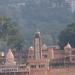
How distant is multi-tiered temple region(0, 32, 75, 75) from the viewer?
140 feet

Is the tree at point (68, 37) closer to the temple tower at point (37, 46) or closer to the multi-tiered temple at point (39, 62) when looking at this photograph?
the multi-tiered temple at point (39, 62)

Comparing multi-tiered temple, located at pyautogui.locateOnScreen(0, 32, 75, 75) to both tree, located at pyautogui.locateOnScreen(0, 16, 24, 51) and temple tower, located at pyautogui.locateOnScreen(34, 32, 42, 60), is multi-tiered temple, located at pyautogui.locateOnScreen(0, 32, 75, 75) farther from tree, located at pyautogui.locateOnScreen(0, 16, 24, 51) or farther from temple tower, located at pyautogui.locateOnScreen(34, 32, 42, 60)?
tree, located at pyautogui.locateOnScreen(0, 16, 24, 51)

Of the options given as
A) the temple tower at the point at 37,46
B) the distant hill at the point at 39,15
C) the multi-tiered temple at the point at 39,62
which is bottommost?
the multi-tiered temple at the point at 39,62

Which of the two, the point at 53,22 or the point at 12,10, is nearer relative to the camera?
the point at 53,22

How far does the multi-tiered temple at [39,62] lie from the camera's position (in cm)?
4259

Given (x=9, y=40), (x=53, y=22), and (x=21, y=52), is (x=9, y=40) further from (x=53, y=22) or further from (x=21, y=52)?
(x=53, y=22)

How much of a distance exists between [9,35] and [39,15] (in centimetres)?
2670

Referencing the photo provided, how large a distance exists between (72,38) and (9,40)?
15.4 feet

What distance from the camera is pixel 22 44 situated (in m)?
61.6

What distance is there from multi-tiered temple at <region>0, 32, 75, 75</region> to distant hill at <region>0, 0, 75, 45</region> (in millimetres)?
19981

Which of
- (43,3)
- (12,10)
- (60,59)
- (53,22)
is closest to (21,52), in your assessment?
(60,59)

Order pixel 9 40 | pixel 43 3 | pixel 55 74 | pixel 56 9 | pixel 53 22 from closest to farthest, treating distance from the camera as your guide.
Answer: pixel 55 74, pixel 9 40, pixel 53 22, pixel 56 9, pixel 43 3

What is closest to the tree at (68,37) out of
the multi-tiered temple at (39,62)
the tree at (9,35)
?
the tree at (9,35)

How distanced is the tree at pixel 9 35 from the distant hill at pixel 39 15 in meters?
7.21
